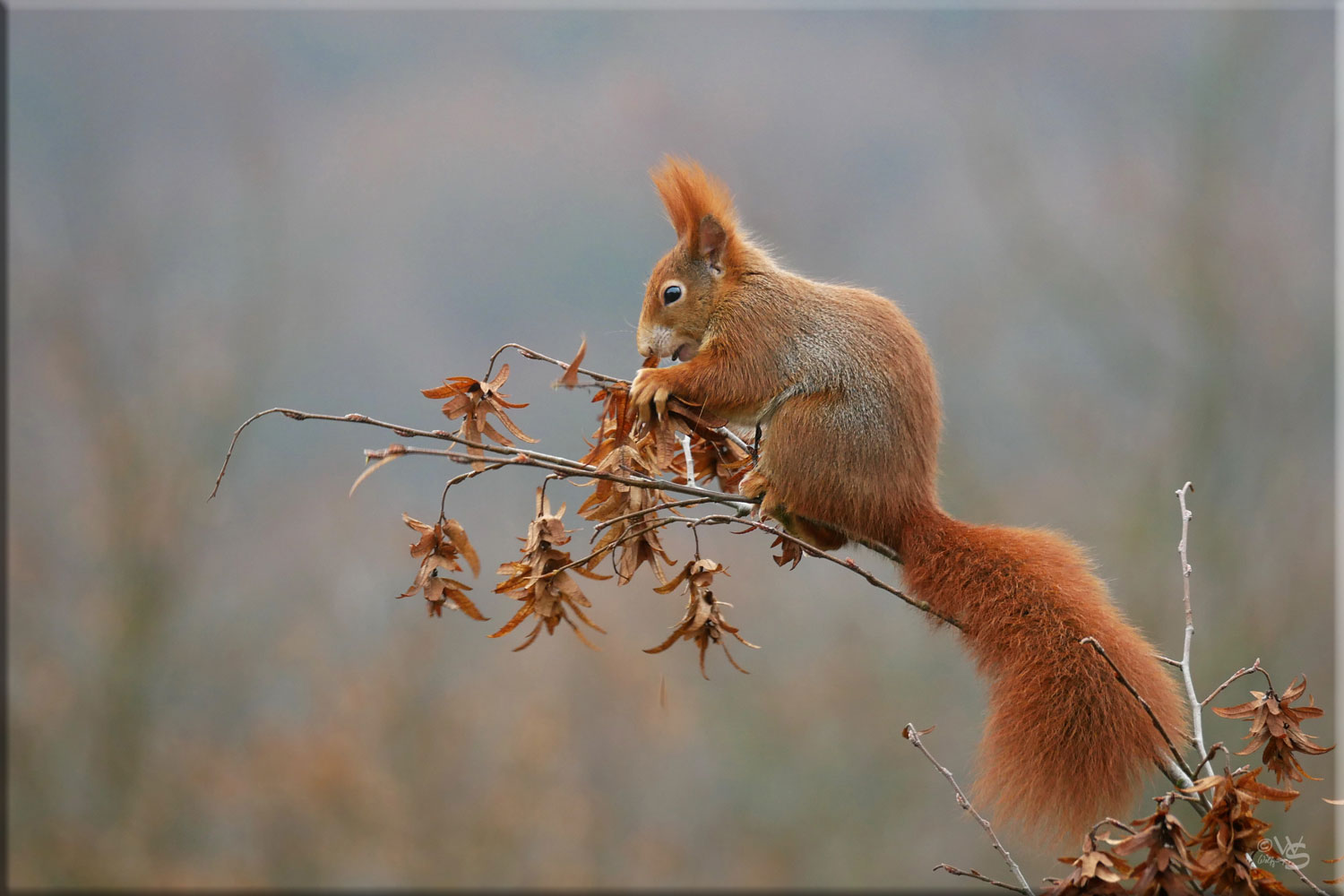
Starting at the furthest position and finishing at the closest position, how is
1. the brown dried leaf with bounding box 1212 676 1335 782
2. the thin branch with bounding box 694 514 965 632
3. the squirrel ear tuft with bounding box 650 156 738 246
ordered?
1. the squirrel ear tuft with bounding box 650 156 738 246
2. the thin branch with bounding box 694 514 965 632
3. the brown dried leaf with bounding box 1212 676 1335 782

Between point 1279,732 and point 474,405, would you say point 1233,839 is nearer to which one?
point 1279,732

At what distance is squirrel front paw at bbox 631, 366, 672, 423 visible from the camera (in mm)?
1405

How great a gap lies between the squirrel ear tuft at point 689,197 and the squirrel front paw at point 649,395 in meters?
0.39

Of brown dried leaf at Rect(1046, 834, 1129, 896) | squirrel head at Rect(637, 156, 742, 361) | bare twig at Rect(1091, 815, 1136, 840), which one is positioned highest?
squirrel head at Rect(637, 156, 742, 361)

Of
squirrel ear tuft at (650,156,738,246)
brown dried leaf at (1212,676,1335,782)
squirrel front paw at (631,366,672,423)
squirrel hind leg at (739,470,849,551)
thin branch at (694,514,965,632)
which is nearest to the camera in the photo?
brown dried leaf at (1212,676,1335,782)

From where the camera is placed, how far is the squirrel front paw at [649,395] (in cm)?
141

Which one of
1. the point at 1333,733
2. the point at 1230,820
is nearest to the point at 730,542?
Answer: the point at 1333,733

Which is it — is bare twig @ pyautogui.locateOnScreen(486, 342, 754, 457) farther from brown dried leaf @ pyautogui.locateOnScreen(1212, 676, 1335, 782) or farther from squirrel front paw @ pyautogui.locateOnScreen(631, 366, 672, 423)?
brown dried leaf @ pyautogui.locateOnScreen(1212, 676, 1335, 782)

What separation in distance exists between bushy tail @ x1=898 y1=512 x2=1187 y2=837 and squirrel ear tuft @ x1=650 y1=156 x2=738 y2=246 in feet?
2.23

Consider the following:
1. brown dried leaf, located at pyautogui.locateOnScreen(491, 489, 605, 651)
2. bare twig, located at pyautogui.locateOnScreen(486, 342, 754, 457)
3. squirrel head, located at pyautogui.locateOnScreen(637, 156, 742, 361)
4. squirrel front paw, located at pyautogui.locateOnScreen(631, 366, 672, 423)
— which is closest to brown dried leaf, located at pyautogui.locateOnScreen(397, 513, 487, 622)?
brown dried leaf, located at pyautogui.locateOnScreen(491, 489, 605, 651)

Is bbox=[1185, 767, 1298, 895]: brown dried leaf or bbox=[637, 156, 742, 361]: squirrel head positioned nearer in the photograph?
bbox=[1185, 767, 1298, 895]: brown dried leaf

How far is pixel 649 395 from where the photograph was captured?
1439 mm

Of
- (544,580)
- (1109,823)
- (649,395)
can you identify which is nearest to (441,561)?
(544,580)

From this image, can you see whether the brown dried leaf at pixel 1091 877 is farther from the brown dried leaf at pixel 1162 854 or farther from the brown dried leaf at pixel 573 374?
the brown dried leaf at pixel 573 374
